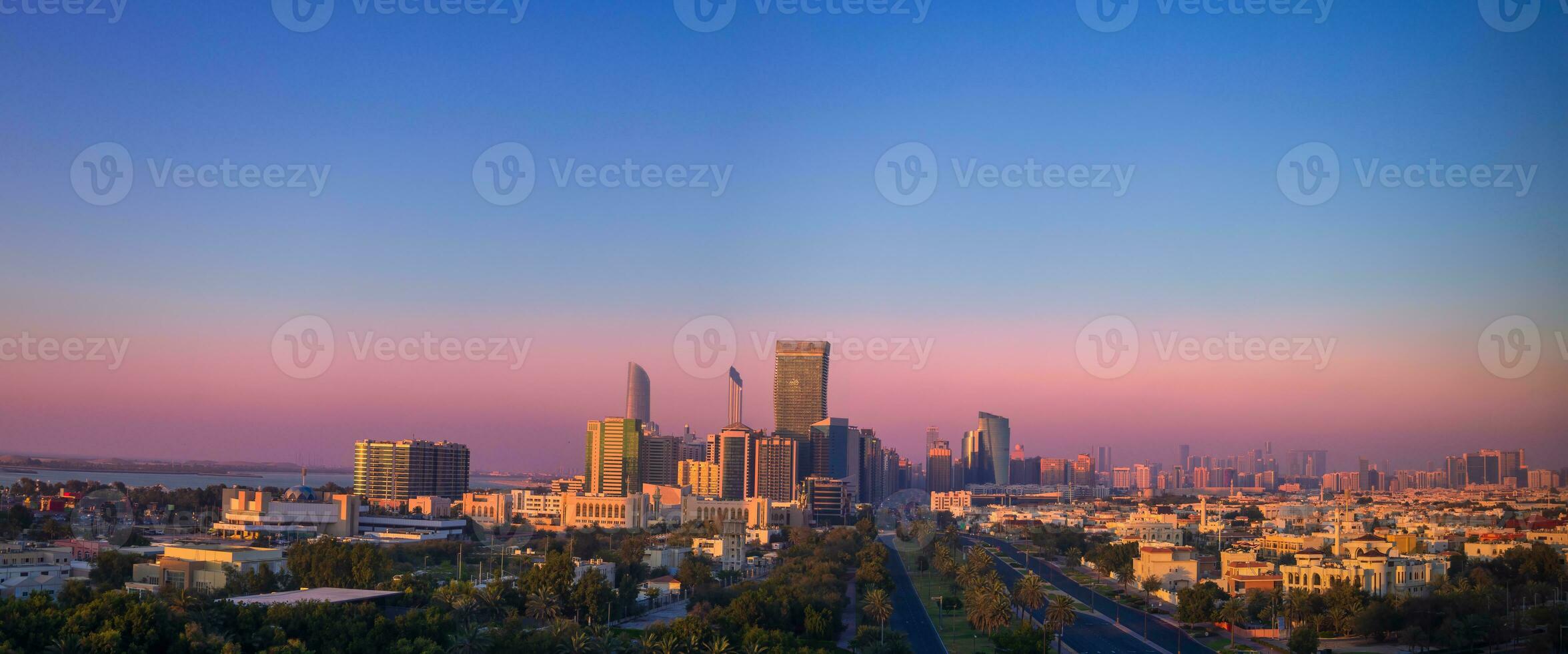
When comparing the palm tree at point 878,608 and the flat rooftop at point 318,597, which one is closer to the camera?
the flat rooftop at point 318,597

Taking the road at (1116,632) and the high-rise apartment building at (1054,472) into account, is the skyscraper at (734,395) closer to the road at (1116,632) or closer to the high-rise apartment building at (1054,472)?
the high-rise apartment building at (1054,472)

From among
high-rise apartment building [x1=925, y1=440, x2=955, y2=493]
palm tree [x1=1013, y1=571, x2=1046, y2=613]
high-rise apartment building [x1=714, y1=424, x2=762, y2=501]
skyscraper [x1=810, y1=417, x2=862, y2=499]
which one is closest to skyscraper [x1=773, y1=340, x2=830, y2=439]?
skyscraper [x1=810, y1=417, x2=862, y2=499]

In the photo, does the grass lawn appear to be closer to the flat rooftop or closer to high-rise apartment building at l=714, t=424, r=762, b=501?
the flat rooftop

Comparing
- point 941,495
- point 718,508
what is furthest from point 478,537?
point 941,495

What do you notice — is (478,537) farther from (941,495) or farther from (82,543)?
(941,495)

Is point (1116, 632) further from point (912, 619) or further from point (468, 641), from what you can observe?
point (468, 641)

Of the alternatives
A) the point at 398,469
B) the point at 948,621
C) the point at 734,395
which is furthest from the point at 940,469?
the point at 948,621

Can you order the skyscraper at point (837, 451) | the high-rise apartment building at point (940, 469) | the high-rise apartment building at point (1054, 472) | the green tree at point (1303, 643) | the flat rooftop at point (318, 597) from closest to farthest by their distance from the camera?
the flat rooftop at point (318, 597) < the green tree at point (1303, 643) < the skyscraper at point (837, 451) < the high-rise apartment building at point (940, 469) < the high-rise apartment building at point (1054, 472)

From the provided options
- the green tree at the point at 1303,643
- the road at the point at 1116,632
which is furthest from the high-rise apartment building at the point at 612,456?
the green tree at the point at 1303,643
